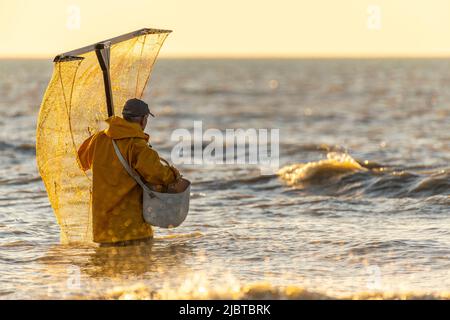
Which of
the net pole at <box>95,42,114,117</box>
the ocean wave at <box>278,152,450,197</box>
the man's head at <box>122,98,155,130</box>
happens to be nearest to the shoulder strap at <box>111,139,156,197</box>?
the man's head at <box>122,98,155,130</box>

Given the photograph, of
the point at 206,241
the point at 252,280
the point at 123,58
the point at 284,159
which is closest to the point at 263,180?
the point at 284,159

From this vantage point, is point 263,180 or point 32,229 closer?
point 32,229

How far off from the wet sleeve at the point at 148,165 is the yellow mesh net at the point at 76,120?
3.19 feet

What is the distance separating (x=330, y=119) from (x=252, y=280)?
88.4 ft

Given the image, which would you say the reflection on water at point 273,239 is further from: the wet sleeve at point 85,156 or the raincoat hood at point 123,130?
the raincoat hood at point 123,130

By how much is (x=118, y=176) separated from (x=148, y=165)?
380 mm

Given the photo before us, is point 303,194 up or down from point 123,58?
down

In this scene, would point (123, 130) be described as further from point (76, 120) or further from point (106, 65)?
point (76, 120)

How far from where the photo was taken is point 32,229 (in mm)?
10781

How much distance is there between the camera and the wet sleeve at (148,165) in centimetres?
844

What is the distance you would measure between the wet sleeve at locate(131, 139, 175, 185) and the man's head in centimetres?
23

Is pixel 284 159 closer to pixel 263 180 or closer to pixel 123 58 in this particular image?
pixel 263 180

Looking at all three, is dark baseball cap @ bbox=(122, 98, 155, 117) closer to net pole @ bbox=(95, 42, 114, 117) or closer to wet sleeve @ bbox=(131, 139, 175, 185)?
wet sleeve @ bbox=(131, 139, 175, 185)

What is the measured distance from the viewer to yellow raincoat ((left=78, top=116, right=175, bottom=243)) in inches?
334
